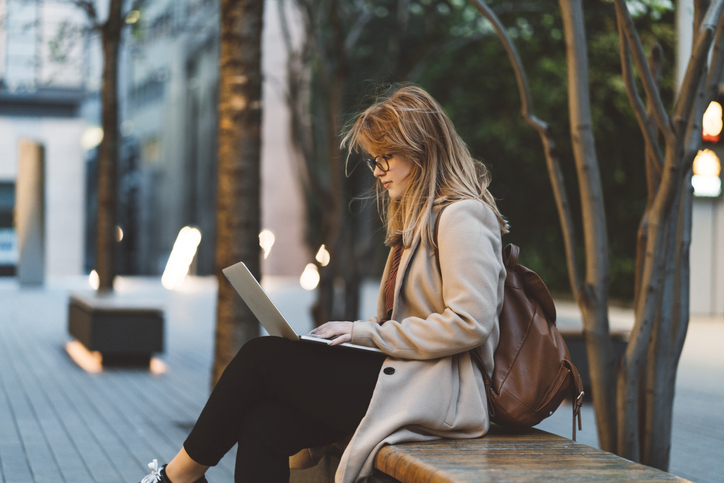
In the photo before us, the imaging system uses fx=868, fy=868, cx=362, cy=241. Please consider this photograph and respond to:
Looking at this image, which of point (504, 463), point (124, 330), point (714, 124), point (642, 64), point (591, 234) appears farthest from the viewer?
point (714, 124)

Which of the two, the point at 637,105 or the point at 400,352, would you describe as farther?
the point at 637,105

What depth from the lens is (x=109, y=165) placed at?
1127cm

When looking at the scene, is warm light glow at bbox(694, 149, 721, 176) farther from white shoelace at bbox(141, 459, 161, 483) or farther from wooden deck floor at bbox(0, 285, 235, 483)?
white shoelace at bbox(141, 459, 161, 483)

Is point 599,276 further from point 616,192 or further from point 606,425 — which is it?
point 616,192

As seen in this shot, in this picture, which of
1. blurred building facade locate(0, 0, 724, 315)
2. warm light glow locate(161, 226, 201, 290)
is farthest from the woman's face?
warm light glow locate(161, 226, 201, 290)

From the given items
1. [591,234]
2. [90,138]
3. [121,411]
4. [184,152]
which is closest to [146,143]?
[184,152]

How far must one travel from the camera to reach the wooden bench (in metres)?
2.28

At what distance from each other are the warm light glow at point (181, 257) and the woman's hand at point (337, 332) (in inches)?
787

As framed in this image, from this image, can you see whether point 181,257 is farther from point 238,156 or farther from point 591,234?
point 591,234

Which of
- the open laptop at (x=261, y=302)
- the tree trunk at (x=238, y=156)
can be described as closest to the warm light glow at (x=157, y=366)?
the tree trunk at (x=238, y=156)

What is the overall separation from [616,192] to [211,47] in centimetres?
1615

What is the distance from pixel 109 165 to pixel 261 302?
9.04 meters

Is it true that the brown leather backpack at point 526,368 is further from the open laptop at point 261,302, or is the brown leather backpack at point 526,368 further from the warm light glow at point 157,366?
the warm light glow at point 157,366

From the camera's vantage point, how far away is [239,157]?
5.88m
